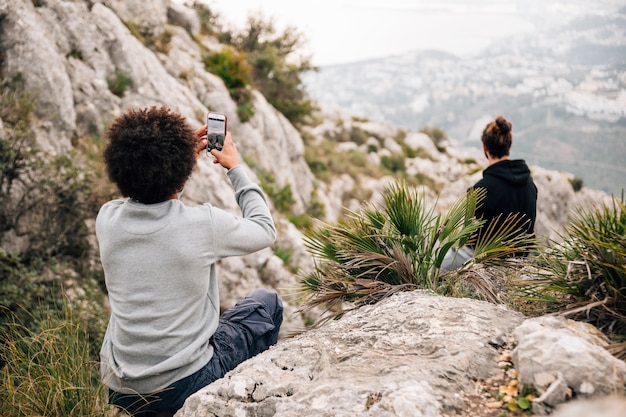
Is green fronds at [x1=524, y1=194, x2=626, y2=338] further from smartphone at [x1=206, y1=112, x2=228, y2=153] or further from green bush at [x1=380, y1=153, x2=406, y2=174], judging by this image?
green bush at [x1=380, y1=153, x2=406, y2=174]

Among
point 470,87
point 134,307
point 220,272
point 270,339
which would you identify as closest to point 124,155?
point 134,307

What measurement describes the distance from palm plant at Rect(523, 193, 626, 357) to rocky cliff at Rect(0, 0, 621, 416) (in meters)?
0.32

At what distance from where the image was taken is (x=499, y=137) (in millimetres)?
5293

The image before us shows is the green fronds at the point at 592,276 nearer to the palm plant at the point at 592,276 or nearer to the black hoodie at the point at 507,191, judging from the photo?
the palm plant at the point at 592,276

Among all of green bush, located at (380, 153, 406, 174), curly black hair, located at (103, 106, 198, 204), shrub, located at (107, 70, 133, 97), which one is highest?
shrub, located at (107, 70, 133, 97)

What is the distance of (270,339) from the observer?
3377mm

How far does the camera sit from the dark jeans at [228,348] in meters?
2.66

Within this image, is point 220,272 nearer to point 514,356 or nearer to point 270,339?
point 270,339

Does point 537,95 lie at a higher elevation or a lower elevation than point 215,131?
lower

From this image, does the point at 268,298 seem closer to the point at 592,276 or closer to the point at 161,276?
the point at 161,276

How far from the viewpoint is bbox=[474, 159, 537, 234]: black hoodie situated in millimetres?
4969

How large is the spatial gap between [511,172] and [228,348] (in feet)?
12.6

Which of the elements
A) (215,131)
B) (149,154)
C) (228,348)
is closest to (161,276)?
(149,154)

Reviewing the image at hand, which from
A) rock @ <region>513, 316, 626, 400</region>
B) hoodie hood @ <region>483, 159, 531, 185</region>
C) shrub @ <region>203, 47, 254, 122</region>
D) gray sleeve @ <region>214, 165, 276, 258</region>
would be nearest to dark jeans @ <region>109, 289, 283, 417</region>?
gray sleeve @ <region>214, 165, 276, 258</region>
